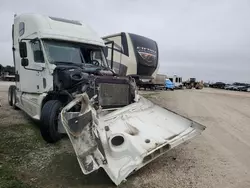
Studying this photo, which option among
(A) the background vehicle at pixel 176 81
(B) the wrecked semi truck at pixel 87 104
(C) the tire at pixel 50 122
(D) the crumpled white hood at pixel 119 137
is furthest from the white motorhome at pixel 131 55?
(A) the background vehicle at pixel 176 81

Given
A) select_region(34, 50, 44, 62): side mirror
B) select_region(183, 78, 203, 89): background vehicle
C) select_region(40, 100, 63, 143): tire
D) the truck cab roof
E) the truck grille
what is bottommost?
select_region(183, 78, 203, 89): background vehicle

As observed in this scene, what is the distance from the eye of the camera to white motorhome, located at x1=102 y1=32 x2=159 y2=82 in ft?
44.3

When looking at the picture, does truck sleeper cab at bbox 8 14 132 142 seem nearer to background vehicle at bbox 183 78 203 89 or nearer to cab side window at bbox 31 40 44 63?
cab side window at bbox 31 40 44 63

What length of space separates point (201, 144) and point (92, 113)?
10.3 feet

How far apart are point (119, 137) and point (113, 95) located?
1.44 metres

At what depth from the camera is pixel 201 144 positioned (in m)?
6.16

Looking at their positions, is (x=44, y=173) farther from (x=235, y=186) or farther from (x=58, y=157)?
(x=235, y=186)

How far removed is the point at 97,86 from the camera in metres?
5.32

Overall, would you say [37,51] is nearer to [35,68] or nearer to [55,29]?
[35,68]

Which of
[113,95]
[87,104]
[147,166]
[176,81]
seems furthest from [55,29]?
[176,81]

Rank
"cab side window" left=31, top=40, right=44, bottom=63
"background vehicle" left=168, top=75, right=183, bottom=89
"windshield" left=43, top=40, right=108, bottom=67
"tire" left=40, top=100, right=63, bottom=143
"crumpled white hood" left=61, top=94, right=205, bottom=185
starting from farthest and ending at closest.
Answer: "background vehicle" left=168, top=75, right=183, bottom=89, "cab side window" left=31, top=40, right=44, bottom=63, "windshield" left=43, top=40, right=108, bottom=67, "tire" left=40, top=100, right=63, bottom=143, "crumpled white hood" left=61, top=94, right=205, bottom=185

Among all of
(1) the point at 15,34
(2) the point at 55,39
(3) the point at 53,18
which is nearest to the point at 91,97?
(2) the point at 55,39

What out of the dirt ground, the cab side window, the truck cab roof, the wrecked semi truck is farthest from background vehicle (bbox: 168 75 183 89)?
the cab side window

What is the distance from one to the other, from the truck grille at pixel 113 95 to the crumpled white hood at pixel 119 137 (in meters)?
0.39
